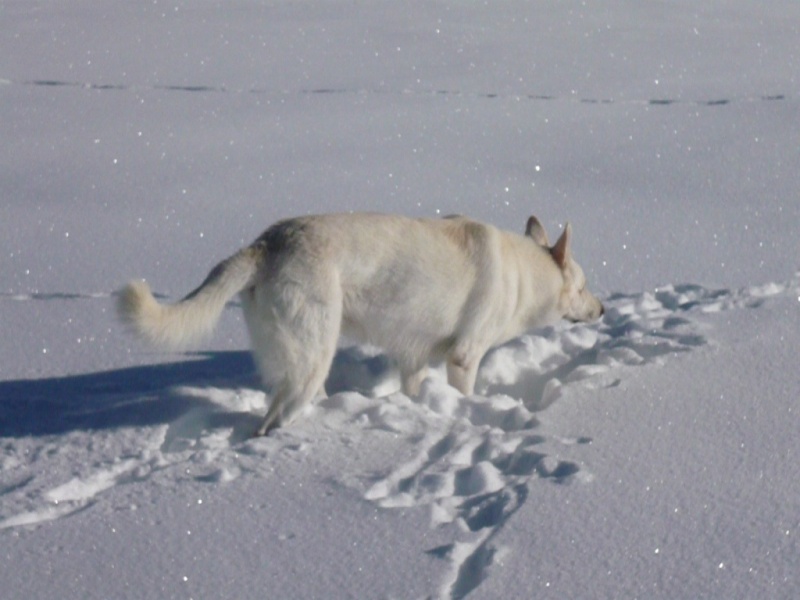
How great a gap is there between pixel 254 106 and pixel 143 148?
4.88 ft

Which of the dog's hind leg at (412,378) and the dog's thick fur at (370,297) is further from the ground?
the dog's thick fur at (370,297)

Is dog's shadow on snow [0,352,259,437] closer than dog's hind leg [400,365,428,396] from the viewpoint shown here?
Yes

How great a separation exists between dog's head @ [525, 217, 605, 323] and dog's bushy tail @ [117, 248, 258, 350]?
1662mm

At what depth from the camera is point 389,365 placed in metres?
5.01

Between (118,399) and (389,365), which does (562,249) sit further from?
(118,399)

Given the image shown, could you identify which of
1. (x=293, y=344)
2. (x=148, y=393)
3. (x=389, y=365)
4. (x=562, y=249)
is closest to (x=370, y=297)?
(x=293, y=344)

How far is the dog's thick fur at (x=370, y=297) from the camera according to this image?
13.4 ft

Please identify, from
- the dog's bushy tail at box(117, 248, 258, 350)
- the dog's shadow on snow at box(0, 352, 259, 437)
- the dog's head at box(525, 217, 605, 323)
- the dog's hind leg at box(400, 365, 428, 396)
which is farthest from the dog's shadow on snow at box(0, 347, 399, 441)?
the dog's head at box(525, 217, 605, 323)

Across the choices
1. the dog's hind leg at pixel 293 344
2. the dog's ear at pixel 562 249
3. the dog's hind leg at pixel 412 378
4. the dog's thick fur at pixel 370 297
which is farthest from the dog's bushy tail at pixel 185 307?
the dog's ear at pixel 562 249

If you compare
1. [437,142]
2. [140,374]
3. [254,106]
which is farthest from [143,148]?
[140,374]

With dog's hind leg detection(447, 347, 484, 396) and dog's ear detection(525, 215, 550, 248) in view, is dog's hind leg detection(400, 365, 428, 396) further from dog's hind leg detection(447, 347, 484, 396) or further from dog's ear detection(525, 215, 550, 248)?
dog's ear detection(525, 215, 550, 248)

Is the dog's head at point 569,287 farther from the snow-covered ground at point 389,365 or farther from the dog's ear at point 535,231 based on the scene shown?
the snow-covered ground at point 389,365

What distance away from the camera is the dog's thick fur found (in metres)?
4.08

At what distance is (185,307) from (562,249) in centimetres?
195
